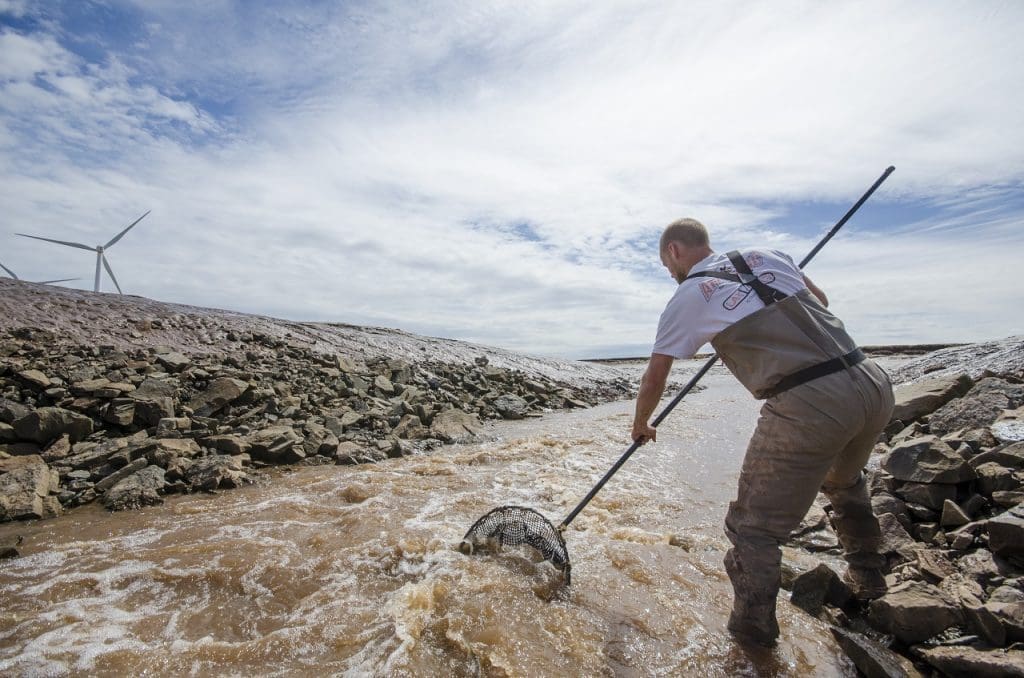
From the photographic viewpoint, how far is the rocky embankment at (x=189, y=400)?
6.63 m

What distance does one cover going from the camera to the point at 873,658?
118 inches

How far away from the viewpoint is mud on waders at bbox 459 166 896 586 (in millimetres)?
4301

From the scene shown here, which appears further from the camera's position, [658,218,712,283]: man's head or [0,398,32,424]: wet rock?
[0,398,32,424]: wet rock

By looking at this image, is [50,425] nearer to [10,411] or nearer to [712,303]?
[10,411]

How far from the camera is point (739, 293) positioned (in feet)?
10.5

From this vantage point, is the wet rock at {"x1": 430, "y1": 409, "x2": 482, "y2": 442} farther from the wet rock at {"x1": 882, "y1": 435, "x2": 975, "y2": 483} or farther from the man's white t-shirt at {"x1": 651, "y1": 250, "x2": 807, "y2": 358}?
the man's white t-shirt at {"x1": 651, "y1": 250, "x2": 807, "y2": 358}

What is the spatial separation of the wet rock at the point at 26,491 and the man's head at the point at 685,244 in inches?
271

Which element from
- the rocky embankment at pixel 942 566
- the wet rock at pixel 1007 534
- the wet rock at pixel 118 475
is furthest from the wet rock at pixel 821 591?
the wet rock at pixel 118 475

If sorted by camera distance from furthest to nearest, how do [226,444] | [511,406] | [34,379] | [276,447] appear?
[511,406], [34,379], [276,447], [226,444]

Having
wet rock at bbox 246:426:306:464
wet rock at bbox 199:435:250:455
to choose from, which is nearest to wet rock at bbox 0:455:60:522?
wet rock at bbox 199:435:250:455

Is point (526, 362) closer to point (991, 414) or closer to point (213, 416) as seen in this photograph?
point (213, 416)

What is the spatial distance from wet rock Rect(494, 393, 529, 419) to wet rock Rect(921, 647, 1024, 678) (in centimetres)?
1104

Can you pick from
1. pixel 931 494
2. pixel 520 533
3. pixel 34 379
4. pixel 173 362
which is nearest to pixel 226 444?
pixel 34 379

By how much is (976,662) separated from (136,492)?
7599 millimetres
